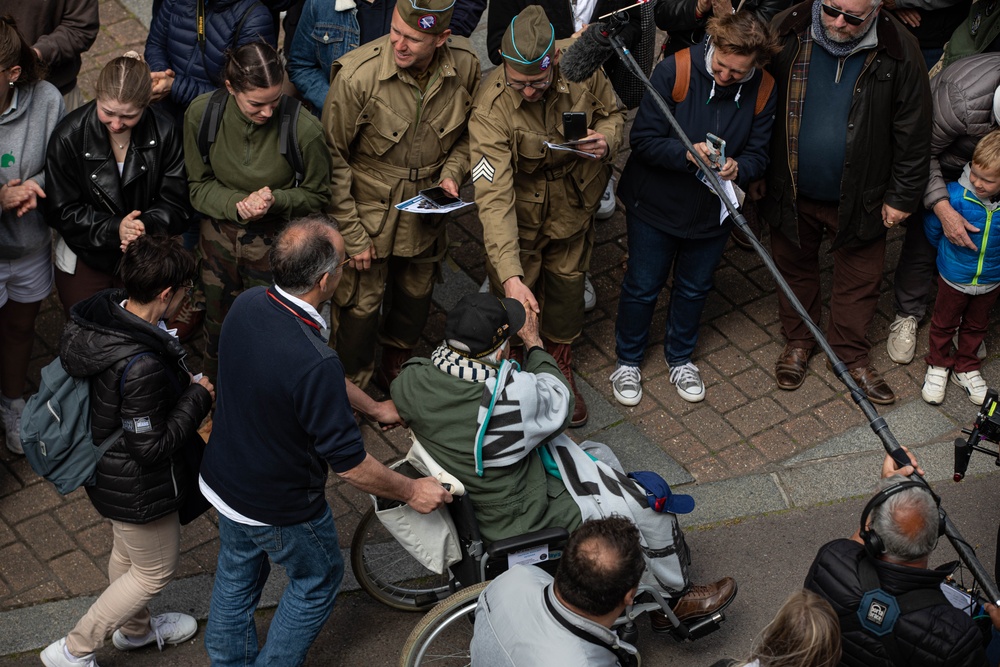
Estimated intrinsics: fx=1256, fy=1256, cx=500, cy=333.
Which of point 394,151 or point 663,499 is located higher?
point 394,151

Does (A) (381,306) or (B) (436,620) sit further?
(A) (381,306)

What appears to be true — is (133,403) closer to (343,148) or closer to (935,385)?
(343,148)

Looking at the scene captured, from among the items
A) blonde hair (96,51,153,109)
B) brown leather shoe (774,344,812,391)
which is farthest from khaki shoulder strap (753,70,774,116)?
blonde hair (96,51,153,109)

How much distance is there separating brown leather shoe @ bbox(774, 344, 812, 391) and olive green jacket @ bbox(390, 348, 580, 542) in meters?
2.27

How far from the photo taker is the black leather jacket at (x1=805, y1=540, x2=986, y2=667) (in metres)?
4.11

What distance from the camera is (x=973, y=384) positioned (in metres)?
6.85

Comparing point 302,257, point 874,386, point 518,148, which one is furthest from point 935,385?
point 302,257

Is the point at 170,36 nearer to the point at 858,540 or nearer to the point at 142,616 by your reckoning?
the point at 142,616

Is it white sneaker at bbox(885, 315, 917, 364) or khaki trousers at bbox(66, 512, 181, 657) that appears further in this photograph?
white sneaker at bbox(885, 315, 917, 364)

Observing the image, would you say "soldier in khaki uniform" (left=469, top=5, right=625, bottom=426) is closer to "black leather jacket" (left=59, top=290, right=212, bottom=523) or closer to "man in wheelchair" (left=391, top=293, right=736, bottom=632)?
"man in wheelchair" (left=391, top=293, right=736, bottom=632)

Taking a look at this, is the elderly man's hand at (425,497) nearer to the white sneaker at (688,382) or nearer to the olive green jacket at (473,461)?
the olive green jacket at (473,461)

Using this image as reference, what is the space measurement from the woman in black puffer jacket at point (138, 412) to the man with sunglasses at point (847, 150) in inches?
125

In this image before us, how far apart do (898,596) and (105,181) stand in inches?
148

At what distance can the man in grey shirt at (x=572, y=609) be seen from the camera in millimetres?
3932
